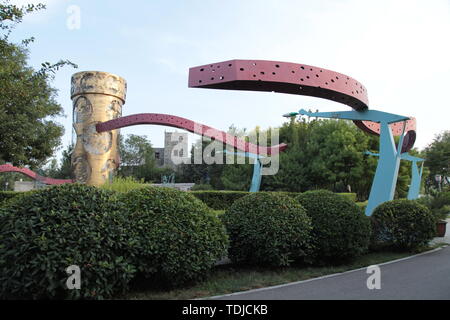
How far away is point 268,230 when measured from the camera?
568cm

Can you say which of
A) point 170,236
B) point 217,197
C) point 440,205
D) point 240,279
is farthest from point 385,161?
point 217,197

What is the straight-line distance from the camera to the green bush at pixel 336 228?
6176 mm

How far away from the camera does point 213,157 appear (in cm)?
4016

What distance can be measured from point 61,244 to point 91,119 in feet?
73.5

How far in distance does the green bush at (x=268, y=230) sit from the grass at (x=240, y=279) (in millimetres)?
192

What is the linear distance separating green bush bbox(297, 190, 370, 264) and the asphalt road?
0.48 meters

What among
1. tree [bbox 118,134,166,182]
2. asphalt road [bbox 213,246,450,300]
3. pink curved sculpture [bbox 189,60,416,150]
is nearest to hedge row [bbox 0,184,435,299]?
asphalt road [bbox 213,246,450,300]

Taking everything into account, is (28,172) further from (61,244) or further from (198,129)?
(61,244)

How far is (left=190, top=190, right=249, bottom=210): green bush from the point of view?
16516 mm

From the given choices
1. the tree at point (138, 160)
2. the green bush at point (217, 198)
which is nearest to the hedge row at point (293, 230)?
the green bush at point (217, 198)

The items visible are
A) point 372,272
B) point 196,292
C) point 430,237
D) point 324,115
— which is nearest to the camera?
point 196,292

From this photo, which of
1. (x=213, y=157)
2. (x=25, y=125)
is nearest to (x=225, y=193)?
(x=25, y=125)

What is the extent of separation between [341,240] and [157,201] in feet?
11.3

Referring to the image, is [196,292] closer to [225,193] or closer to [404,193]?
[225,193]
